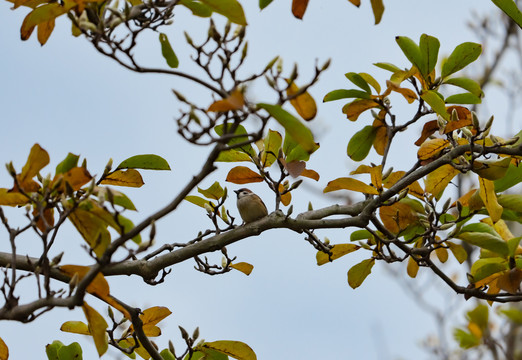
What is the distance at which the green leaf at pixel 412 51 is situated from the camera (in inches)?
77.2

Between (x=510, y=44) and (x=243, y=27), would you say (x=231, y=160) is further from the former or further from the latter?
(x=510, y=44)

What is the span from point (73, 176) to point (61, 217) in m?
0.11

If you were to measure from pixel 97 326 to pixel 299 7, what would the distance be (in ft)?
2.77

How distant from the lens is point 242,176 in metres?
1.99

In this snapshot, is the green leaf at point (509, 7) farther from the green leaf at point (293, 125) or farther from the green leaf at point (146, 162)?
the green leaf at point (146, 162)

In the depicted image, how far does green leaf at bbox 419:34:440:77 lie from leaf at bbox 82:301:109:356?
1.18 meters

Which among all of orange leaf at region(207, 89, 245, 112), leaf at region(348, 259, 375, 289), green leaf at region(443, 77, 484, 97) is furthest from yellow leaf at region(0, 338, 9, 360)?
green leaf at region(443, 77, 484, 97)

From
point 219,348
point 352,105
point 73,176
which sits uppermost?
point 352,105

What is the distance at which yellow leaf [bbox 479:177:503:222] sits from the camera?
6.00 feet

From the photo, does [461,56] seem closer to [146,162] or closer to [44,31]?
[146,162]

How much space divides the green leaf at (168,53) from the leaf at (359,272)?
89cm

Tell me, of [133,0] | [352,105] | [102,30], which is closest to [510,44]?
[352,105]

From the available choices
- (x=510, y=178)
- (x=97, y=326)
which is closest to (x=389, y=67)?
(x=510, y=178)

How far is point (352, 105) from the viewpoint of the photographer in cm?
214
